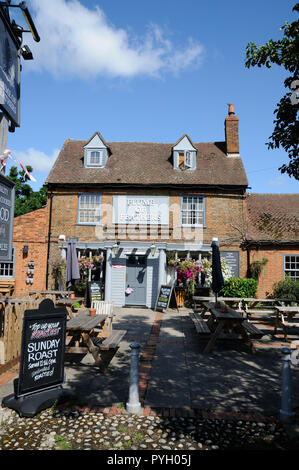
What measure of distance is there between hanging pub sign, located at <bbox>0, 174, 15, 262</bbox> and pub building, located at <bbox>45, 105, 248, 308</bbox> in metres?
10.8

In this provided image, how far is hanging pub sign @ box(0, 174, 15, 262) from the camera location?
405 centimetres

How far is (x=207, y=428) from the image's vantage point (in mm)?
3992

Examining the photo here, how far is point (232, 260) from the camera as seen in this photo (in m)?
15.7

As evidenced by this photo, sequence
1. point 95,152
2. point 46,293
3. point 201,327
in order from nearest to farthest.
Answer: point 201,327 → point 46,293 → point 95,152

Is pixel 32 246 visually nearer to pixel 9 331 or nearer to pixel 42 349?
pixel 9 331

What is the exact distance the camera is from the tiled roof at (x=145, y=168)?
16.2m

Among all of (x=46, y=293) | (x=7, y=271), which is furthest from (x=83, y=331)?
(x=7, y=271)

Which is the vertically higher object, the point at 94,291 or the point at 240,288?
the point at 240,288

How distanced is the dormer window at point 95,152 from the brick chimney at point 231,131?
22.5ft

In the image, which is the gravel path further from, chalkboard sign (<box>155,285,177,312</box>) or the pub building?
the pub building

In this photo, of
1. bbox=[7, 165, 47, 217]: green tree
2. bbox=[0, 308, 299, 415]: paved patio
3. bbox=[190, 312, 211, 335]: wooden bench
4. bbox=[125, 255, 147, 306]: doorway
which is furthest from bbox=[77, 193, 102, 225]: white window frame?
bbox=[7, 165, 47, 217]: green tree

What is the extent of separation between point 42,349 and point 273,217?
15.3 metres

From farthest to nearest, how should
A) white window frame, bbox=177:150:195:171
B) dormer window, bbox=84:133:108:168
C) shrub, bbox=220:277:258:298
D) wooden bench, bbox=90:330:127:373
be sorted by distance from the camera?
dormer window, bbox=84:133:108:168 < white window frame, bbox=177:150:195:171 < shrub, bbox=220:277:258:298 < wooden bench, bbox=90:330:127:373
